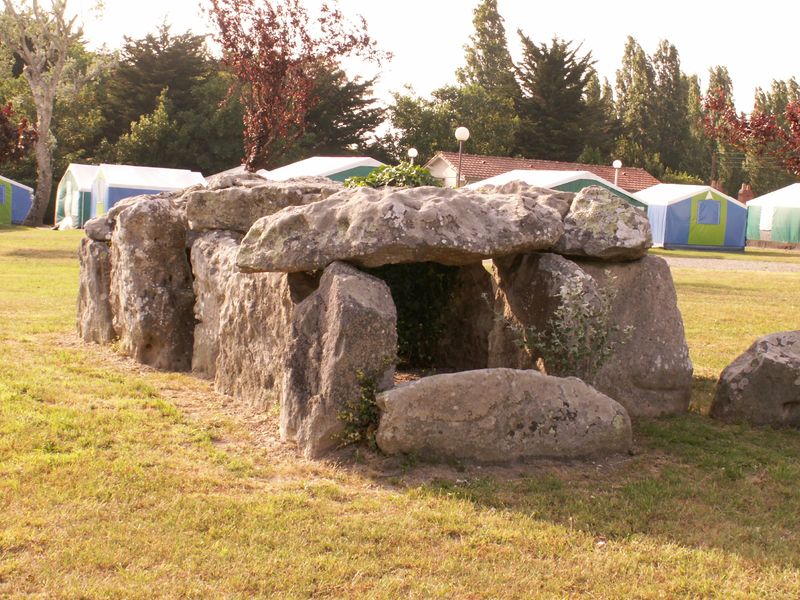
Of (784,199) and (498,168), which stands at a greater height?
(498,168)

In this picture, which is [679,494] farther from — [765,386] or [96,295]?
[96,295]

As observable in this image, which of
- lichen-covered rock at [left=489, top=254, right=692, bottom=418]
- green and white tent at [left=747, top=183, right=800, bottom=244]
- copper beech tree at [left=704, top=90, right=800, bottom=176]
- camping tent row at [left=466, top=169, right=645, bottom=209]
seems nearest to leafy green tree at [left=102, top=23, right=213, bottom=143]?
camping tent row at [left=466, top=169, right=645, bottom=209]

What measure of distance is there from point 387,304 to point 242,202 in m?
2.94

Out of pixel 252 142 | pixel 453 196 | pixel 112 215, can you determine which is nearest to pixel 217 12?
pixel 252 142

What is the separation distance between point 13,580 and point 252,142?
1727 cm

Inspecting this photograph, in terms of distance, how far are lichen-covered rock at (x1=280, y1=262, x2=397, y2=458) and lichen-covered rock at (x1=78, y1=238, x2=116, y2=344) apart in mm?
4112

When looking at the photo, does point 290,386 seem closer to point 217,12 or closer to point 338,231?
point 338,231

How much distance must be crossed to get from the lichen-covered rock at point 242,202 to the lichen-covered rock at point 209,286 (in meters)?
0.12

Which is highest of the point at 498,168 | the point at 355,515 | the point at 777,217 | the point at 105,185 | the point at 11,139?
the point at 498,168

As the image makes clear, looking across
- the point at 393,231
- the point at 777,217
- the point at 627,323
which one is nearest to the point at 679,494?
the point at 627,323

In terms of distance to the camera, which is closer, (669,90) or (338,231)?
(338,231)

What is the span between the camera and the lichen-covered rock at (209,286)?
7.78 meters

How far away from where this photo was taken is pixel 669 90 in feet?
197

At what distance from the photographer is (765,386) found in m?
6.68
